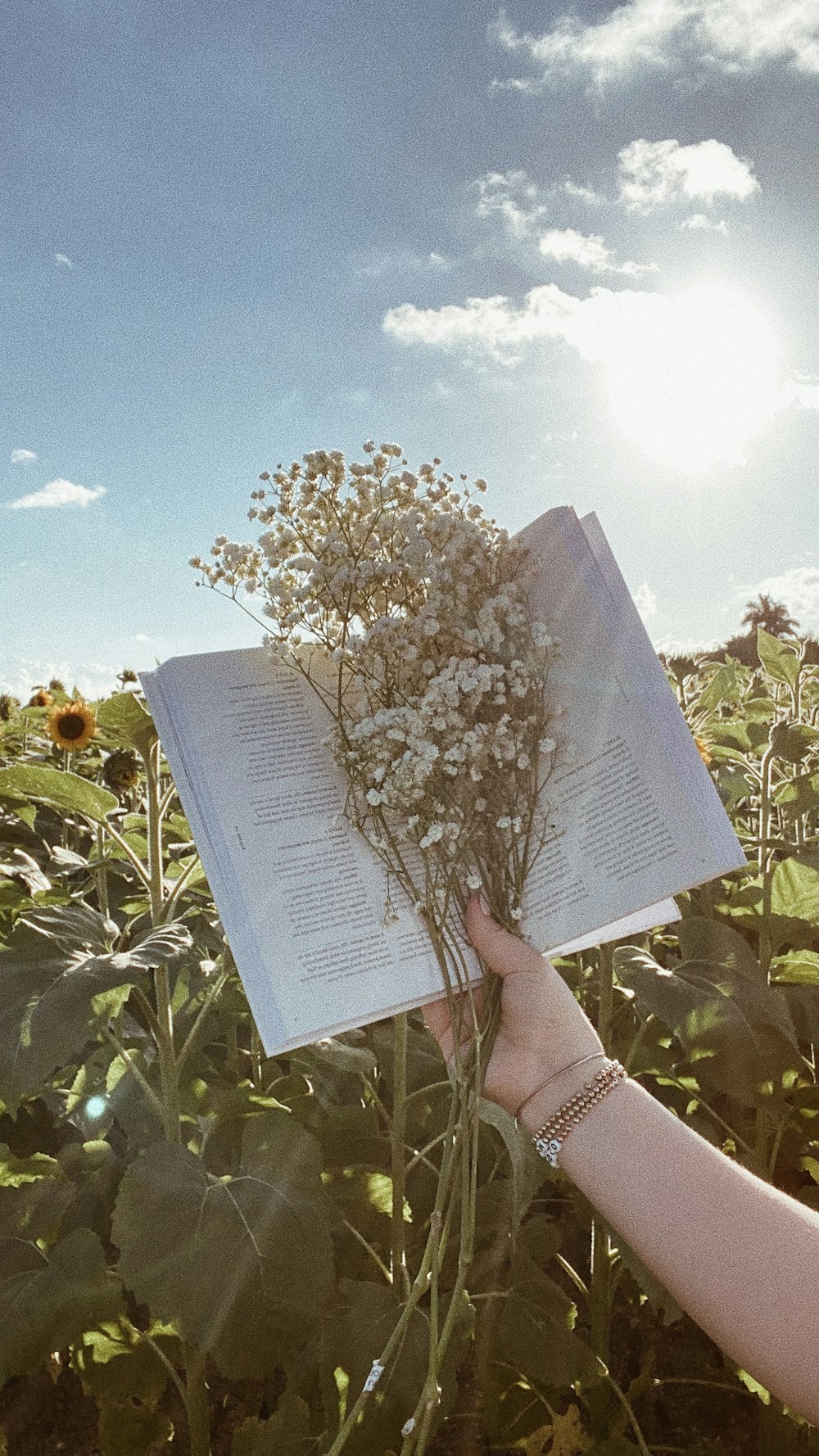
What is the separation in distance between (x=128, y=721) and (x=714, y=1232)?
44.3 inches

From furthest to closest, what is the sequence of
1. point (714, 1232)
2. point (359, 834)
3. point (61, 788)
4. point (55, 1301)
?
1. point (61, 788)
2. point (55, 1301)
3. point (359, 834)
4. point (714, 1232)

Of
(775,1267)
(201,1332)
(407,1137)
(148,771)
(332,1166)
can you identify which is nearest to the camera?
(775,1267)

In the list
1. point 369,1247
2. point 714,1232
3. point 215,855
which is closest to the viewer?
point 714,1232

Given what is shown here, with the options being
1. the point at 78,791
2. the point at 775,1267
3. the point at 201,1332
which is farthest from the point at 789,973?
the point at 78,791

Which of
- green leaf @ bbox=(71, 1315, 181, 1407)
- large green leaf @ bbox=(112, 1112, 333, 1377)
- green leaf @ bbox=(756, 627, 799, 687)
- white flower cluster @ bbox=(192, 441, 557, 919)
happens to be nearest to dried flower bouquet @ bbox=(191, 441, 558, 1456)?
white flower cluster @ bbox=(192, 441, 557, 919)

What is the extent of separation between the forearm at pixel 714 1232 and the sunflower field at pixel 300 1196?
0.57ft

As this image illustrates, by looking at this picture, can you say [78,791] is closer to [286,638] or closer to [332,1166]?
[286,638]

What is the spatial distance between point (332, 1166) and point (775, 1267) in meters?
1.11

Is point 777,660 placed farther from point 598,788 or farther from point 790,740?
point 598,788

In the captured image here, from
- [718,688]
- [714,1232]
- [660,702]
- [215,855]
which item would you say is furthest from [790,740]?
[215,855]

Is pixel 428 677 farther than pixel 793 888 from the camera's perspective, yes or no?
No

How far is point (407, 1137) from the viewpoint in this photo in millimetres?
2252

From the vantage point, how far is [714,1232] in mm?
1072

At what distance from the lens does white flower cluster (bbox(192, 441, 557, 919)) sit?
1336 mm
